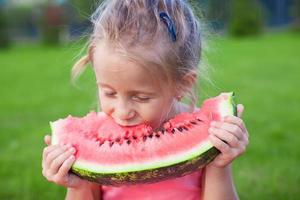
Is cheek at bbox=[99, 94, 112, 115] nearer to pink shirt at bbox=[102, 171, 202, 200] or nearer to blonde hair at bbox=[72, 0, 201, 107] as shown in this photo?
blonde hair at bbox=[72, 0, 201, 107]

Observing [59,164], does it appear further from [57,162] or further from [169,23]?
[169,23]

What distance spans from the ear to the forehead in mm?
172

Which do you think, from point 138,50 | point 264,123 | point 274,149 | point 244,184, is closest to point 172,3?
point 138,50

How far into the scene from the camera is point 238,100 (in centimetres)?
715

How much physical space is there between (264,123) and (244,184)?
79.1 inches

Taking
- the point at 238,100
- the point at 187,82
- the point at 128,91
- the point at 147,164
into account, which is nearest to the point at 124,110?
the point at 128,91

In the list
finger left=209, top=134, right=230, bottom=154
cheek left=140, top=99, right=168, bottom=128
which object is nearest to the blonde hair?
cheek left=140, top=99, right=168, bottom=128

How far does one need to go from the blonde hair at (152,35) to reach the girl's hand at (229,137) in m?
0.29

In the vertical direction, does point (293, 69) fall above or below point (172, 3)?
below

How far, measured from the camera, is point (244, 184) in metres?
3.99

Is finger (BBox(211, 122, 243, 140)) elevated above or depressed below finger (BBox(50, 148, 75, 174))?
above

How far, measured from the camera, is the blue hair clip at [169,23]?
2192mm

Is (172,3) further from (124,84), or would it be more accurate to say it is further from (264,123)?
(264,123)

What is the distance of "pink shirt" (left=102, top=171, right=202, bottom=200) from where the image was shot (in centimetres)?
236
